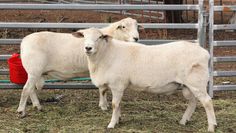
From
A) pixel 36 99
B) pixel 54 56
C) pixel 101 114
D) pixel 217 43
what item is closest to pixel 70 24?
pixel 54 56

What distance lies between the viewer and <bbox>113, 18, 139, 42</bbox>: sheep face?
7.09m

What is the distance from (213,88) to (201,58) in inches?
93.9

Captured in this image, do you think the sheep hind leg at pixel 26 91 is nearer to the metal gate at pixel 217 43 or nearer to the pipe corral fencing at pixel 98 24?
the pipe corral fencing at pixel 98 24

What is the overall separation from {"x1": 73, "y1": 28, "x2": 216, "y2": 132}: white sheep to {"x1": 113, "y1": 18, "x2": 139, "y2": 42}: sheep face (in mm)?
641

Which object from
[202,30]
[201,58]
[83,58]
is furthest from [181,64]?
[202,30]

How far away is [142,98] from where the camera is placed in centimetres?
833

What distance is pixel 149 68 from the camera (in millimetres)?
6215

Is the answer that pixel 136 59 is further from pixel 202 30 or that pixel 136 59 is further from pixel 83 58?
pixel 202 30

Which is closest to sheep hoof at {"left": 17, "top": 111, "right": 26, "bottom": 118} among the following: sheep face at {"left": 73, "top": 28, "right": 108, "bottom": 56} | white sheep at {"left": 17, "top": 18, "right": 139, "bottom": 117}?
white sheep at {"left": 17, "top": 18, "right": 139, "bottom": 117}

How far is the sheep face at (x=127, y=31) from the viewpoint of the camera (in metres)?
7.09

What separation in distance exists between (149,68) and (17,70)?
2.47m

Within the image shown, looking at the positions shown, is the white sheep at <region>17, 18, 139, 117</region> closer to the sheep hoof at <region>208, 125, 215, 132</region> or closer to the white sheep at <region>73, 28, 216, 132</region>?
the white sheep at <region>73, 28, 216, 132</region>

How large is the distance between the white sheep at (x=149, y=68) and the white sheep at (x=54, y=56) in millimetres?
810

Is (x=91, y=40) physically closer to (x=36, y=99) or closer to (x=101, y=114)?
(x=101, y=114)
